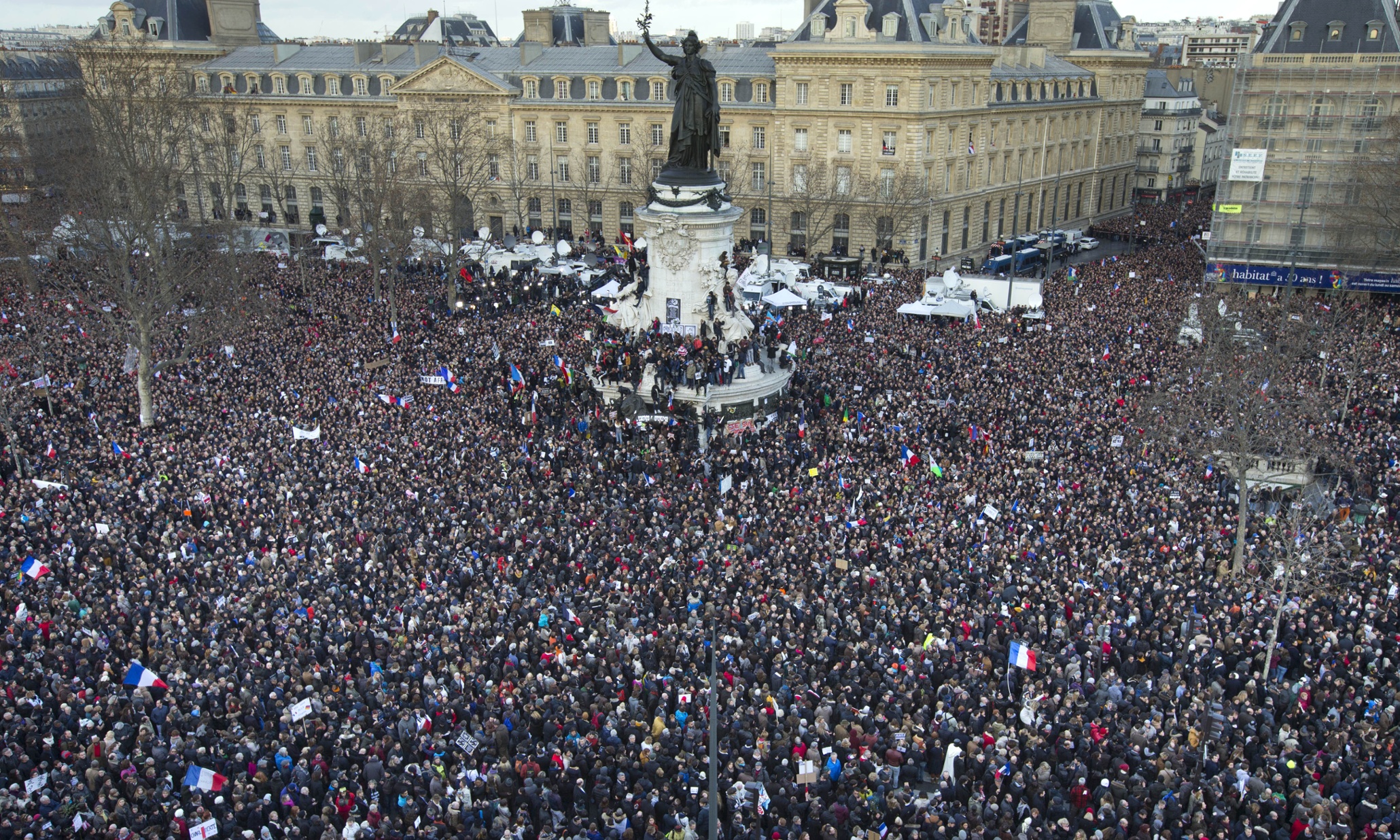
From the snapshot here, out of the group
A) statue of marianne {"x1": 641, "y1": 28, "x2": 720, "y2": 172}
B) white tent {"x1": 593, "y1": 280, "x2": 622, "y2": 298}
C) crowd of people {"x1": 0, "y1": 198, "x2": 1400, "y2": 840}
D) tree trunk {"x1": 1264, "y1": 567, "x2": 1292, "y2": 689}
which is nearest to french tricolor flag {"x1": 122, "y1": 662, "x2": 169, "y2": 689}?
crowd of people {"x1": 0, "y1": 198, "x2": 1400, "y2": 840}

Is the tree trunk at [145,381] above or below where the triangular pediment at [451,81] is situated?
below

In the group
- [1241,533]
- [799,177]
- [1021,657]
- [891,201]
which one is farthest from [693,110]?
[799,177]

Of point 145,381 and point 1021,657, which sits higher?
point 145,381

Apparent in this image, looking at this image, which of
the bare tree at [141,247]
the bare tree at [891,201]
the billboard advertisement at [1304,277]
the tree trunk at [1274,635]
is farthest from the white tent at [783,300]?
the tree trunk at [1274,635]

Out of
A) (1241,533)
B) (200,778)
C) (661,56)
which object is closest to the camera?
(200,778)

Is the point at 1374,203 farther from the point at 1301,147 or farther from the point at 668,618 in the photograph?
the point at 668,618

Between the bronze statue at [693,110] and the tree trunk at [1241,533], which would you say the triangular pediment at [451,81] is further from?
the tree trunk at [1241,533]
